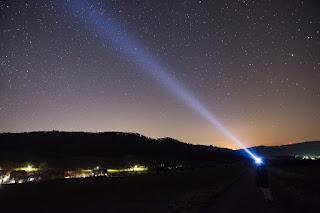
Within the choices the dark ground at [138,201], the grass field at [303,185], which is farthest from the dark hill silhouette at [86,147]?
the dark ground at [138,201]

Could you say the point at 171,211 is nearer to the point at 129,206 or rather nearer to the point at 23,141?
the point at 129,206

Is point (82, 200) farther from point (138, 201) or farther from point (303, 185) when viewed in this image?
point (303, 185)

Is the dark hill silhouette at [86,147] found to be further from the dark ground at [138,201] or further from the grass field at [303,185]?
the dark ground at [138,201]

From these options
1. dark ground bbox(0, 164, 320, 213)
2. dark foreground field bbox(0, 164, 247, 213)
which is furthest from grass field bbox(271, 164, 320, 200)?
dark foreground field bbox(0, 164, 247, 213)

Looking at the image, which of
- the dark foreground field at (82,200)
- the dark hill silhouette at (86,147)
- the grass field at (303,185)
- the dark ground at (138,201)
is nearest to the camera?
the dark ground at (138,201)

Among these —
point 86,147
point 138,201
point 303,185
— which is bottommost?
point 138,201

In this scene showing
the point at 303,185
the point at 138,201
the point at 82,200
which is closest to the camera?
the point at 138,201

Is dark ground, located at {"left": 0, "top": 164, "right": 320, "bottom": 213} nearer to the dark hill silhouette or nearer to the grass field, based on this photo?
the grass field

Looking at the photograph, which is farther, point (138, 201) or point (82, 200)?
point (82, 200)

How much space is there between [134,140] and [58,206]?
172589mm

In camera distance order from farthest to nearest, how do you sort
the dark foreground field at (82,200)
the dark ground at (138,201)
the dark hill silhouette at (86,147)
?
the dark hill silhouette at (86,147) < the dark foreground field at (82,200) < the dark ground at (138,201)

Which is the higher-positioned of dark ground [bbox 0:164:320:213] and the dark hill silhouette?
the dark hill silhouette

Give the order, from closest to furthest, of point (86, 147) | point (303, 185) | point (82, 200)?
point (82, 200), point (303, 185), point (86, 147)

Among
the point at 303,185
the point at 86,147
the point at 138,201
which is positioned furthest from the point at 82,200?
the point at 86,147
